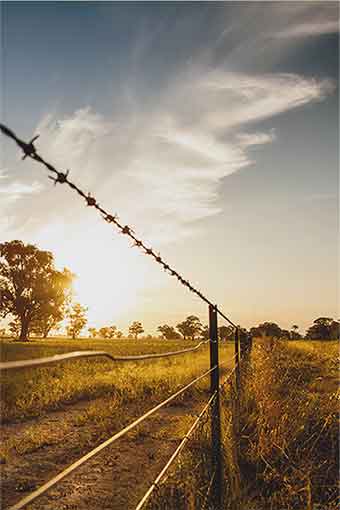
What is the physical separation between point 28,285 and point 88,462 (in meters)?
41.3

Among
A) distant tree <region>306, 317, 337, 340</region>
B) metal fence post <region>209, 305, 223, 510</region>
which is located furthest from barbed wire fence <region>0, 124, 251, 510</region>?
distant tree <region>306, 317, 337, 340</region>

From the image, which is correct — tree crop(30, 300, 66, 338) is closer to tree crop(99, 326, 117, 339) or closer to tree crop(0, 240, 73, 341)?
tree crop(0, 240, 73, 341)

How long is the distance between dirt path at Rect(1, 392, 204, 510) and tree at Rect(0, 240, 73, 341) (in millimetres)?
37814

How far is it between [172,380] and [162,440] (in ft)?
15.4

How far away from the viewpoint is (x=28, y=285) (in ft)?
143

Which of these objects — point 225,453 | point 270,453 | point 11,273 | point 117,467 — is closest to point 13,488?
point 117,467

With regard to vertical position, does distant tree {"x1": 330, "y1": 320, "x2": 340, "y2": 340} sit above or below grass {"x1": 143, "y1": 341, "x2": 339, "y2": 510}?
below

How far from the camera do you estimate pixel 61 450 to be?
4.78 m

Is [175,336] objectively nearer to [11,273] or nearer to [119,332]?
[119,332]

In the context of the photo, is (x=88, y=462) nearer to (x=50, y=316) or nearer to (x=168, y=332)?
(x=50, y=316)

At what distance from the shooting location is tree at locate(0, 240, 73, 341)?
42500mm

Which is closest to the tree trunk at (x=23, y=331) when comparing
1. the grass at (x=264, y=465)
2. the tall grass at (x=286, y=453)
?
the tall grass at (x=286, y=453)

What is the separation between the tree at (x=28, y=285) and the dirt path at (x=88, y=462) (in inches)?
1489

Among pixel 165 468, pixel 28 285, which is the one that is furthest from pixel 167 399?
pixel 28 285
